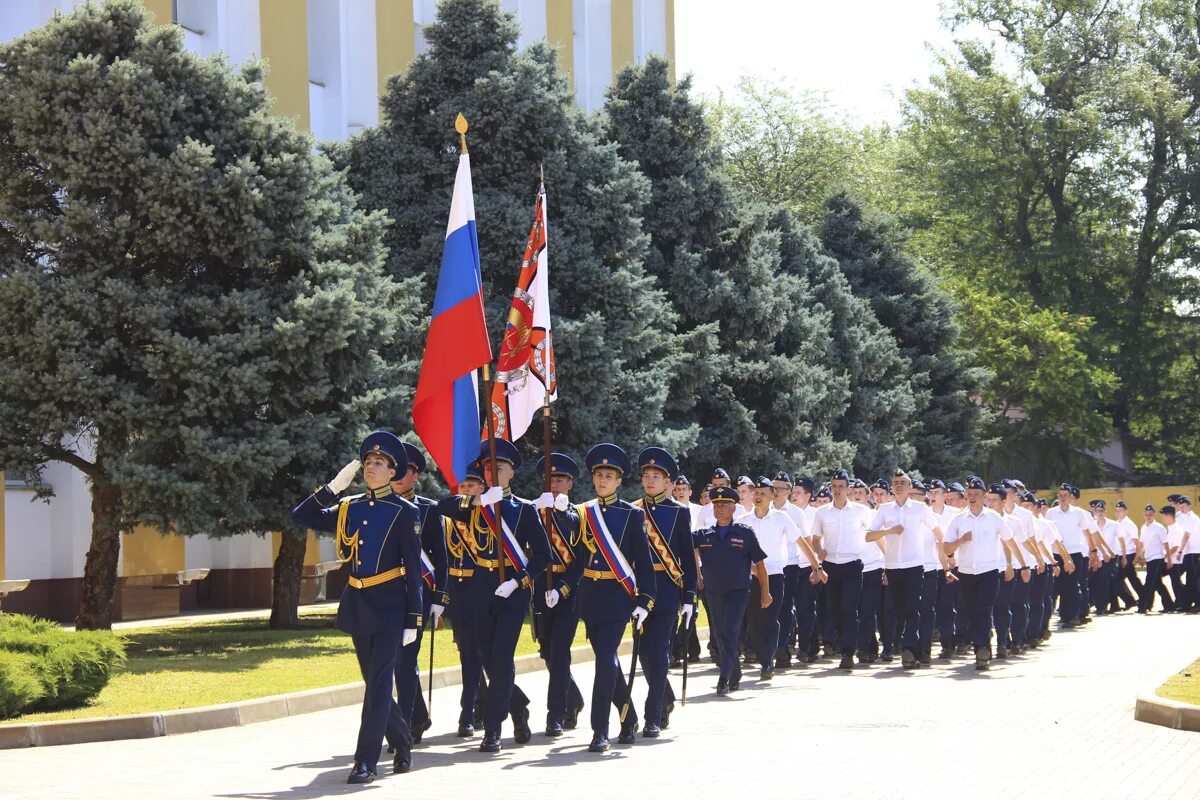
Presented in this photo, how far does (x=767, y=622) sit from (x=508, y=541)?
21.7ft

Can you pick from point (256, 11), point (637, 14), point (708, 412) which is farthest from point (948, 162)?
point (256, 11)

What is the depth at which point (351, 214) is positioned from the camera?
944 inches

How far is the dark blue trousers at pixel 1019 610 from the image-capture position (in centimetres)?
2066

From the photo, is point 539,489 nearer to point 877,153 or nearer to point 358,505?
point 358,505

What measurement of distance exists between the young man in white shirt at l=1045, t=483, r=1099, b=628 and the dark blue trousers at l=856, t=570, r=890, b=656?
7588 millimetres

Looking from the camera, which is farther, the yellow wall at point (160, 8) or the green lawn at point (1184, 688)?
the yellow wall at point (160, 8)

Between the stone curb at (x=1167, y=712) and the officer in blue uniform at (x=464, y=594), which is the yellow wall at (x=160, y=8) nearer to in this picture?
the officer in blue uniform at (x=464, y=594)

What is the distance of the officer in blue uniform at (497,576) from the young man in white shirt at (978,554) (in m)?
7.82

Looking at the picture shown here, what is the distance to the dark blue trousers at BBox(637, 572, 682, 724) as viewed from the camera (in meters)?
12.8

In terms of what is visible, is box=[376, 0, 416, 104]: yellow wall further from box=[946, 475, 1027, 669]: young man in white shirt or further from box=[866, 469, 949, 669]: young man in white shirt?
box=[946, 475, 1027, 669]: young man in white shirt

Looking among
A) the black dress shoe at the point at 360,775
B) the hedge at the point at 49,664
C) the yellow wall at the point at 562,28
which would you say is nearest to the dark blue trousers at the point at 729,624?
the hedge at the point at 49,664

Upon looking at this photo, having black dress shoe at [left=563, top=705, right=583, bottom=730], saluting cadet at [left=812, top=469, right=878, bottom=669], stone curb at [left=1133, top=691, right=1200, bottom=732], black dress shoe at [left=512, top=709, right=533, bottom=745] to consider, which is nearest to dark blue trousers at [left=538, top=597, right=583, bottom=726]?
black dress shoe at [left=563, top=705, right=583, bottom=730]

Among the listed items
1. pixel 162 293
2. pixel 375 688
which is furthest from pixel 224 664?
pixel 375 688

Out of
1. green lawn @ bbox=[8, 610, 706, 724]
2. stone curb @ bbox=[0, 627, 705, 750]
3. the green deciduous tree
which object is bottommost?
stone curb @ bbox=[0, 627, 705, 750]
